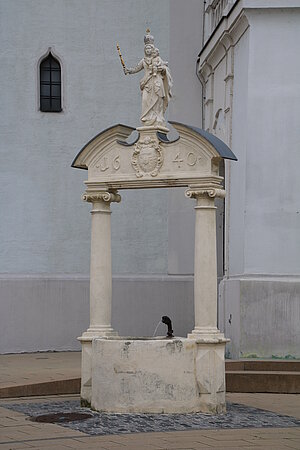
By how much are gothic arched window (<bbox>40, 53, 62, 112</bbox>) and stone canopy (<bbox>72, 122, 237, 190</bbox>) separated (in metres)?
9.33

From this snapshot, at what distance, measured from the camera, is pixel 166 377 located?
45.8 ft

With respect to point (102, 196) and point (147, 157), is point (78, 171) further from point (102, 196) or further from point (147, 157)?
point (147, 157)

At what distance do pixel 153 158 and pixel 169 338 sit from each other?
236cm

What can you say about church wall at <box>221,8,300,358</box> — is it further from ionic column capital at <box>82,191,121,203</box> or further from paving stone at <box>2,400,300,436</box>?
ionic column capital at <box>82,191,121,203</box>


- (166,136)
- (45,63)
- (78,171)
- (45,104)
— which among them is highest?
(45,63)

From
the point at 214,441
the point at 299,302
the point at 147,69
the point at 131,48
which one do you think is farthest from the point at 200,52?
the point at 214,441

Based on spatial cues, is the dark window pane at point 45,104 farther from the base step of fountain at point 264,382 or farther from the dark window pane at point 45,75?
the base step of fountain at point 264,382

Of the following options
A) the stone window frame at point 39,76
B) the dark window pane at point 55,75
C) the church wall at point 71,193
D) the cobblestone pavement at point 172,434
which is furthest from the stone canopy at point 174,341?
the dark window pane at point 55,75

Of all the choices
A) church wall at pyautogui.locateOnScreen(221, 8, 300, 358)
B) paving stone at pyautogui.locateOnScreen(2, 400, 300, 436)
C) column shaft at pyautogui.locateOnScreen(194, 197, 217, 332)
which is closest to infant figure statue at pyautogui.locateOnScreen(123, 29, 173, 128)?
column shaft at pyautogui.locateOnScreen(194, 197, 217, 332)

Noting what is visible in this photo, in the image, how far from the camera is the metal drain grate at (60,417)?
13570 mm

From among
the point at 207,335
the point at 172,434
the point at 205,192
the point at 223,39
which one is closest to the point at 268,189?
the point at 223,39

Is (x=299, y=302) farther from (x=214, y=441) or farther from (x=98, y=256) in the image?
(x=214, y=441)

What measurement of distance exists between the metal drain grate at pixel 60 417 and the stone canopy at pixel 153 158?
3.06m

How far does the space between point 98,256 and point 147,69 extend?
2.61 m
